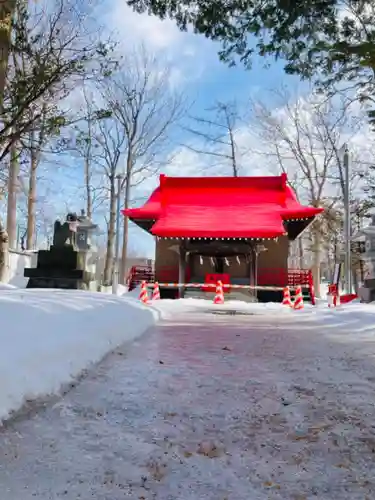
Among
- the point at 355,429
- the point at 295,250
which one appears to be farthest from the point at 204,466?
the point at 295,250

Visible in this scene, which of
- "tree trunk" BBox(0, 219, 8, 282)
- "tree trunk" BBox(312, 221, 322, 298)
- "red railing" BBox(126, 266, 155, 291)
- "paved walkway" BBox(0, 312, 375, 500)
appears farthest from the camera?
"tree trunk" BBox(312, 221, 322, 298)

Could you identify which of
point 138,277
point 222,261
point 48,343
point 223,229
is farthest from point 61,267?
point 48,343

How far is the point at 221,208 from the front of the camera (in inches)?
911

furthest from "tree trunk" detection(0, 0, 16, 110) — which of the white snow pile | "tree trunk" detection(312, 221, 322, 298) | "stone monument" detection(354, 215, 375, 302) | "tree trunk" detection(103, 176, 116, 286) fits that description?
"tree trunk" detection(312, 221, 322, 298)

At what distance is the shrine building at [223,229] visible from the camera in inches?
816

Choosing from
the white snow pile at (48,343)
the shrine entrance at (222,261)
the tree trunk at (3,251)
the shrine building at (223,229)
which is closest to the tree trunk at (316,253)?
the shrine building at (223,229)

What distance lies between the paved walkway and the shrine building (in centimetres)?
1540

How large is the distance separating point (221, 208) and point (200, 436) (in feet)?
67.3

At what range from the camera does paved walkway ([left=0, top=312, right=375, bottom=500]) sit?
2.24 m

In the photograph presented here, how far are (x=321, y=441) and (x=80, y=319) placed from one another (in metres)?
4.25

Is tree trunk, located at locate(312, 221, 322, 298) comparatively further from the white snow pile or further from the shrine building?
the white snow pile

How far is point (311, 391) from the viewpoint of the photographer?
13.8 ft

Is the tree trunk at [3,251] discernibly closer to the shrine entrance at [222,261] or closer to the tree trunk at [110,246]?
the shrine entrance at [222,261]

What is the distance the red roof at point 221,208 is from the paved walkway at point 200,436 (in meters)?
15.1
